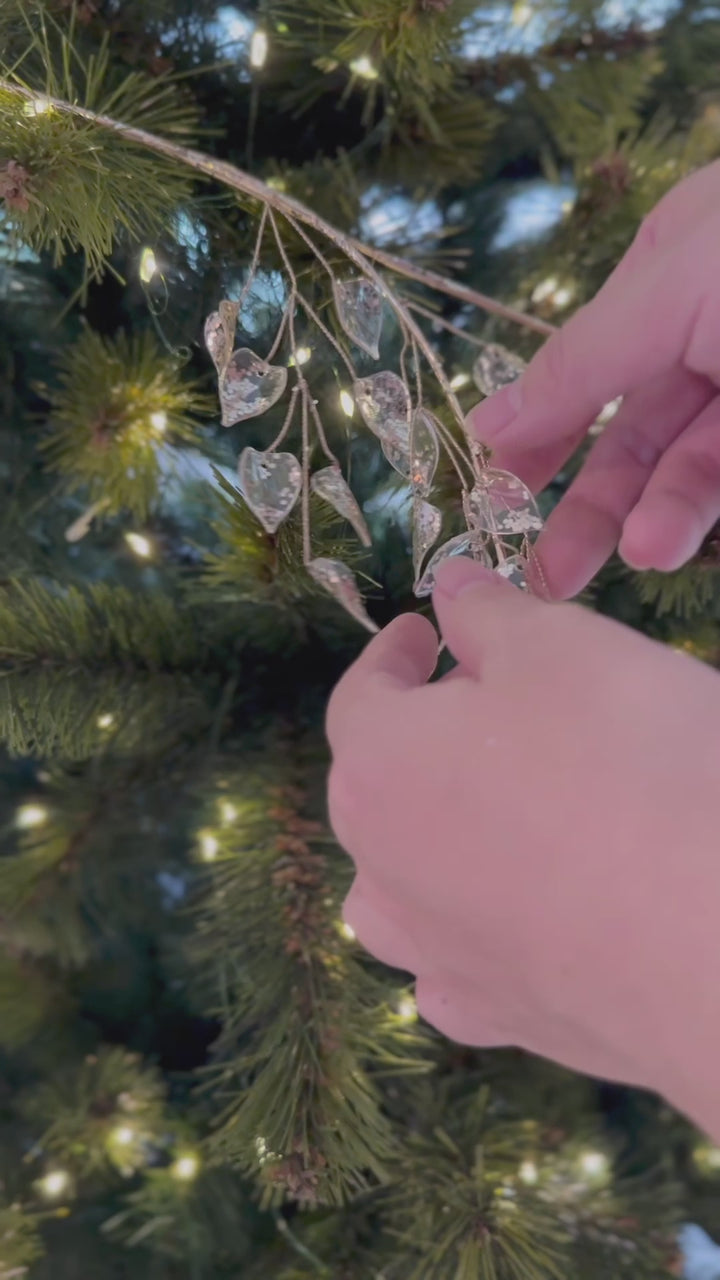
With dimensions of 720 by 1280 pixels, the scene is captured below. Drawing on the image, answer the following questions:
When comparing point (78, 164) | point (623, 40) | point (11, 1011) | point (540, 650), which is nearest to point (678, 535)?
point (540, 650)

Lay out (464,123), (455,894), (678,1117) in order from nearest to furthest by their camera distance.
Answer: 1. (455,894)
2. (464,123)
3. (678,1117)

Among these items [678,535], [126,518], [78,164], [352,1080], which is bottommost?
[352,1080]

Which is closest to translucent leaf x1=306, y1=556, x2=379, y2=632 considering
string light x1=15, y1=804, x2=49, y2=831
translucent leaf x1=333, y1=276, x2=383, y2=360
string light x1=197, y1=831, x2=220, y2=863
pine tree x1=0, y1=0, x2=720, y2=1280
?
pine tree x1=0, y1=0, x2=720, y2=1280

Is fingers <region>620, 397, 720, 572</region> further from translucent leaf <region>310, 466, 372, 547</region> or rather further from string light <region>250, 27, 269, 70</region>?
string light <region>250, 27, 269, 70</region>

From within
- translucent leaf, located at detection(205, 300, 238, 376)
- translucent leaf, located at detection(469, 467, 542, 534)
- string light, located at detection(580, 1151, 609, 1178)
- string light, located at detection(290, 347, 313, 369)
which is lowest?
string light, located at detection(580, 1151, 609, 1178)

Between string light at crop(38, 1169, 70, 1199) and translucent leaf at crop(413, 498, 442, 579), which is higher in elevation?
translucent leaf at crop(413, 498, 442, 579)

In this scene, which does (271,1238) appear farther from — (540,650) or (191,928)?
(540,650)

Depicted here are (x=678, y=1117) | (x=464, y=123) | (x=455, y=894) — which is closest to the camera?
(x=455, y=894)

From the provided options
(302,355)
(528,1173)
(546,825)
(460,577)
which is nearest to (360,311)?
(302,355)
